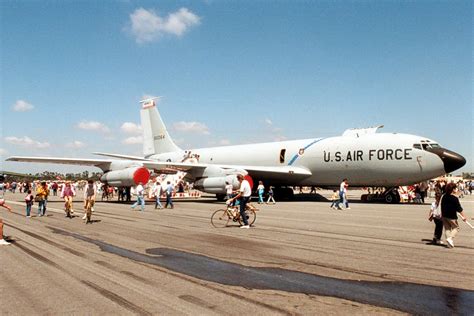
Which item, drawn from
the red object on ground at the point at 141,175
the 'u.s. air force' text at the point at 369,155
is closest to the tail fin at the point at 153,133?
the red object on ground at the point at 141,175

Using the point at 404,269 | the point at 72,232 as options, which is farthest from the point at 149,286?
the point at 72,232

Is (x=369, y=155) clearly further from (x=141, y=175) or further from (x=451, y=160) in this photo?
(x=141, y=175)

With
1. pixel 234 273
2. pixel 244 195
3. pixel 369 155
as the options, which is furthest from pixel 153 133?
pixel 234 273

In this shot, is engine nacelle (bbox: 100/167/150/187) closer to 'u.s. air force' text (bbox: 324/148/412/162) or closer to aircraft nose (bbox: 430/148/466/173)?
'u.s. air force' text (bbox: 324/148/412/162)

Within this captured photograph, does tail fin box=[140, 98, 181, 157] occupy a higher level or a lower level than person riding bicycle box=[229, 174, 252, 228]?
higher

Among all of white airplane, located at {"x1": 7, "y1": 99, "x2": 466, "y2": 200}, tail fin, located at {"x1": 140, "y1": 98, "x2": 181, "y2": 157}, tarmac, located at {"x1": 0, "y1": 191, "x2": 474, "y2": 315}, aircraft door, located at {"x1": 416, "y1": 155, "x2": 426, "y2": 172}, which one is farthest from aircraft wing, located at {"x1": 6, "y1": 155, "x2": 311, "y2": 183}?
tarmac, located at {"x1": 0, "y1": 191, "x2": 474, "y2": 315}

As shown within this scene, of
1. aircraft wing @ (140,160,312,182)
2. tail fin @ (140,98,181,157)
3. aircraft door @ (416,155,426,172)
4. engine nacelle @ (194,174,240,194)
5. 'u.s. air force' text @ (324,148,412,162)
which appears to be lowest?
engine nacelle @ (194,174,240,194)

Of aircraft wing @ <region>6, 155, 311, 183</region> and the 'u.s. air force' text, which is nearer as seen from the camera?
the 'u.s. air force' text

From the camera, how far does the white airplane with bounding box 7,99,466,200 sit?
23.7m

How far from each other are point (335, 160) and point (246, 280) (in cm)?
2120

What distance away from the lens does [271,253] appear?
8.72 meters

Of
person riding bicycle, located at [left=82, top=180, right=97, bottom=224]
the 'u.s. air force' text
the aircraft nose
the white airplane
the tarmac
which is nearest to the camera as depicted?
the tarmac

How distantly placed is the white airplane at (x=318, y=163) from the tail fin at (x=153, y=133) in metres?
6.85

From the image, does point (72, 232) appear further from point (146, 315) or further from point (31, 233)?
point (146, 315)
